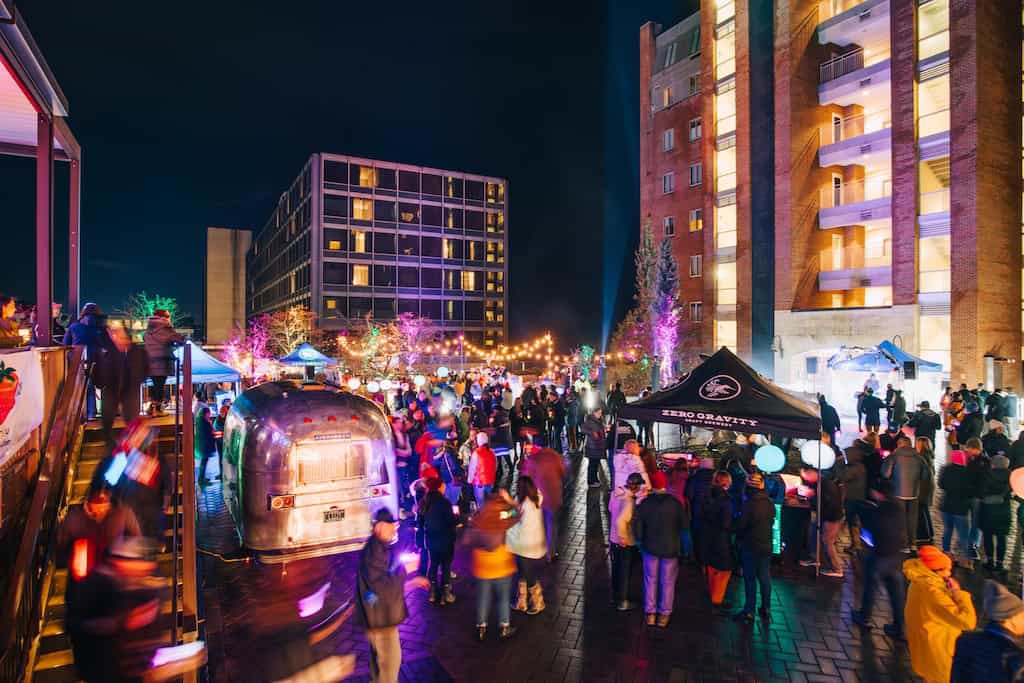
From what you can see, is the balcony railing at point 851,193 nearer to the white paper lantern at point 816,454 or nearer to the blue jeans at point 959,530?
the blue jeans at point 959,530

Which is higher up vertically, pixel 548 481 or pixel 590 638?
pixel 548 481

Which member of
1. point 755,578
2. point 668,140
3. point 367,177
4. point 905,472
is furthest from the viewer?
point 367,177

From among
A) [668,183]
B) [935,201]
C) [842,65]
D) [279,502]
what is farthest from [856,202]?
[279,502]

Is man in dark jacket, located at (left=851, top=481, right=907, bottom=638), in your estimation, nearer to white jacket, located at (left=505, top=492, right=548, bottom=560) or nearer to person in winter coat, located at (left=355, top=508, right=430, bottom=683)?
white jacket, located at (left=505, top=492, right=548, bottom=560)

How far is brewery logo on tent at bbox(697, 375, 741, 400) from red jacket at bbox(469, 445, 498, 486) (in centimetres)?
364

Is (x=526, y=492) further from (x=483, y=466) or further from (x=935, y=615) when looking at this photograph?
(x=935, y=615)

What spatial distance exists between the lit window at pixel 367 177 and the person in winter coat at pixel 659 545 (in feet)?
197

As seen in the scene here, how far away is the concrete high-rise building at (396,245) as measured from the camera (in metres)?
59.8

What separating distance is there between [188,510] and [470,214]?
2499 inches

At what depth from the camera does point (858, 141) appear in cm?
3016

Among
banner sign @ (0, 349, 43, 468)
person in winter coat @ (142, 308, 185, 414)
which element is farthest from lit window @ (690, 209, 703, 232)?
banner sign @ (0, 349, 43, 468)

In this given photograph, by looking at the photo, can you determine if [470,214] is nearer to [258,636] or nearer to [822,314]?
[822,314]

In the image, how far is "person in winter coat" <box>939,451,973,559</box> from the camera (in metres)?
8.24

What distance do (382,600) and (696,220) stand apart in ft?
127
